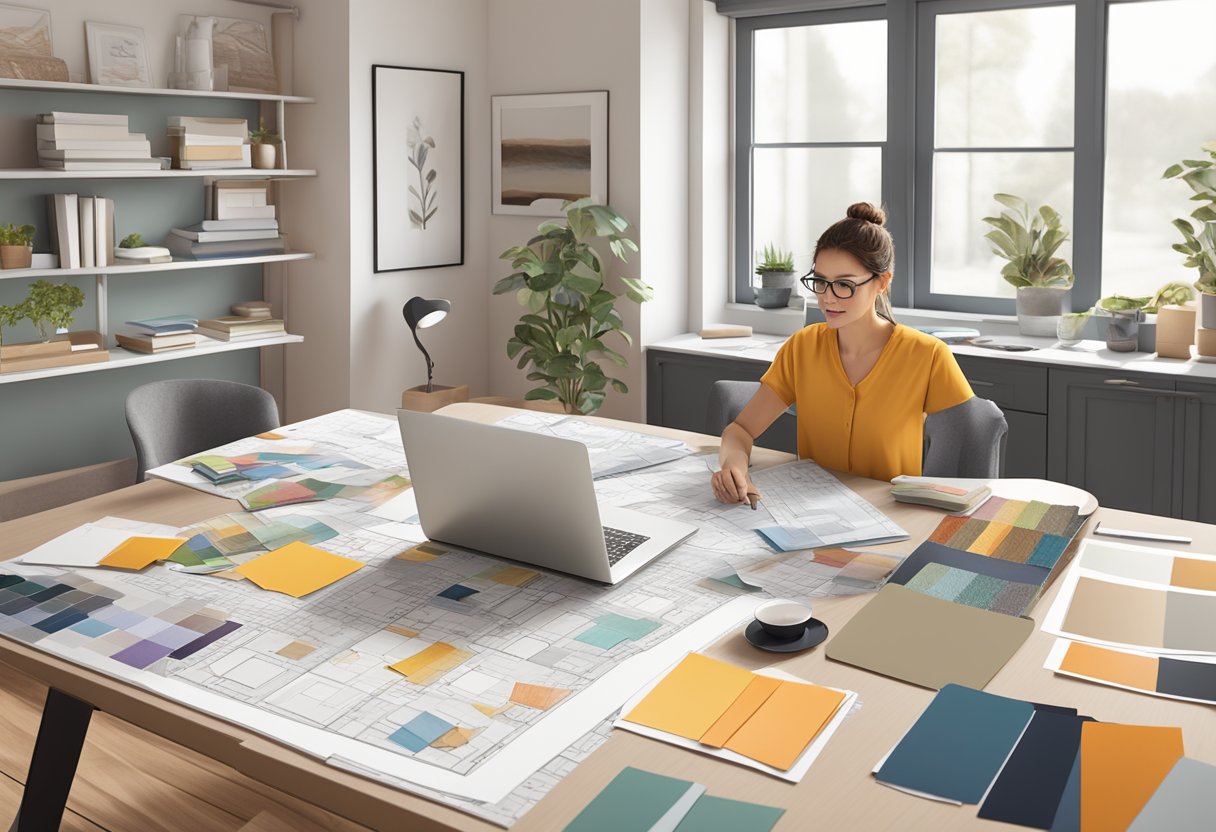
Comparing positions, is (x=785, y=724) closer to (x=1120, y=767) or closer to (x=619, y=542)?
(x=1120, y=767)

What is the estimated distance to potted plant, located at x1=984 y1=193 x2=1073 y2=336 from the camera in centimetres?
453

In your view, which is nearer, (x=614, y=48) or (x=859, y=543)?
(x=859, y=543)

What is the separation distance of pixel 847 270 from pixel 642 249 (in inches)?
94.9

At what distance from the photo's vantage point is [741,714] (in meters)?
1.59

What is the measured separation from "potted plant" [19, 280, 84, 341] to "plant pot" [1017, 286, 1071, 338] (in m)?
3.51

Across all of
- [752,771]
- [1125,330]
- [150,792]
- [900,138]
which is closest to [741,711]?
[752,771]

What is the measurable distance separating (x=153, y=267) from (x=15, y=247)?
0.50 metres

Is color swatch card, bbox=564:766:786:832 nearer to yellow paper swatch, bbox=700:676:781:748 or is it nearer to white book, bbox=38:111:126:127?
yellow paper swatch, bbox=700:676:781:748

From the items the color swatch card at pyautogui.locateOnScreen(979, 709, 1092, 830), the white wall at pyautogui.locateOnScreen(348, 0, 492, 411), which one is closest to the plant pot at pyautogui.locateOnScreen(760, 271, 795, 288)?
the white wall at pyautogui.locateOnScreen(348, 0, 492, 411)

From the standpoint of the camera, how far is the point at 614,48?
5.09 meters

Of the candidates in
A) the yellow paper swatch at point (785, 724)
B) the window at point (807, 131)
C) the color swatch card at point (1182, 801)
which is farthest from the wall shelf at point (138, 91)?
the color swatch card at point (1182, 801)

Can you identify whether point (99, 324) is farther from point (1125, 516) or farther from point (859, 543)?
point (1125, 516)

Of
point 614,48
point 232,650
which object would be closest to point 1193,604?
point 232,650

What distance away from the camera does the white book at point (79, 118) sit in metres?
4.11
